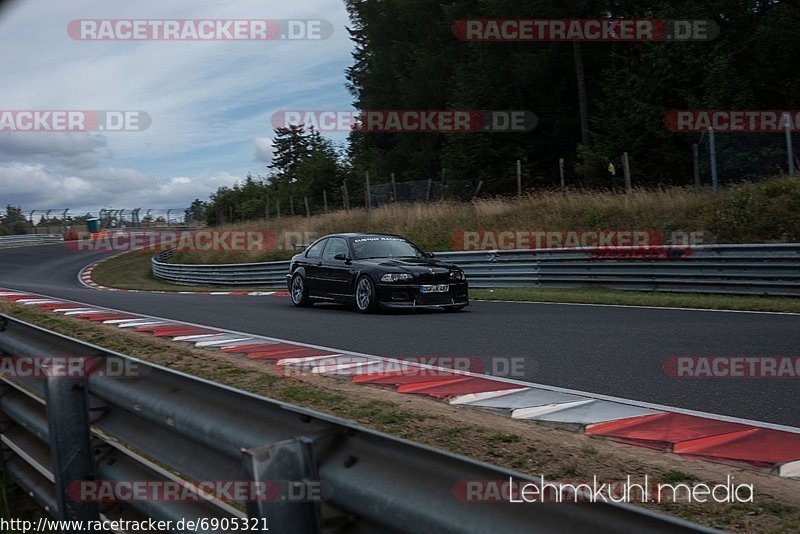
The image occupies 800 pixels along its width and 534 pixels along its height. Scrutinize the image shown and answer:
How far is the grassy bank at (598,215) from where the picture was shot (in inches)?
703

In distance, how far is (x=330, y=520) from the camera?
2141 mm

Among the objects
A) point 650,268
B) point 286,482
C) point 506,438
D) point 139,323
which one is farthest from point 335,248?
point 286,482

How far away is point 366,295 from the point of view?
1346 centimetres

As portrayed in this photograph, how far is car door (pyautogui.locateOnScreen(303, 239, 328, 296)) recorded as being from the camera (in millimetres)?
14812

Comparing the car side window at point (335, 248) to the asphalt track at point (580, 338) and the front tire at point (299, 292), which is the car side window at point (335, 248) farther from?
the asphalt track at point (580, 338)

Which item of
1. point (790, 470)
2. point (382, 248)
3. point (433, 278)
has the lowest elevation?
point (790, 470)

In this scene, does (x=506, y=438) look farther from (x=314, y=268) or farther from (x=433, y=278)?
(x=314, y=268)

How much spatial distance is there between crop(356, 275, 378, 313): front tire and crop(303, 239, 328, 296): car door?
1.31 meters

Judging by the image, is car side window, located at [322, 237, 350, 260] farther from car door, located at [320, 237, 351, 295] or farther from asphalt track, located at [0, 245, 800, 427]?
asphalt track, located at [0, 245, 800, 427]

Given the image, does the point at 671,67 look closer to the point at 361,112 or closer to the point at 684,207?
the point at 684,207

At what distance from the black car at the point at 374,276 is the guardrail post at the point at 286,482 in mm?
10931

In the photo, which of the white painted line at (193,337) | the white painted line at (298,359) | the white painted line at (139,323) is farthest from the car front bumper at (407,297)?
the white painted line at (298,359)

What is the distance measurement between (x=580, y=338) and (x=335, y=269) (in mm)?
5921

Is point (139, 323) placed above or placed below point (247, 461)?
below
